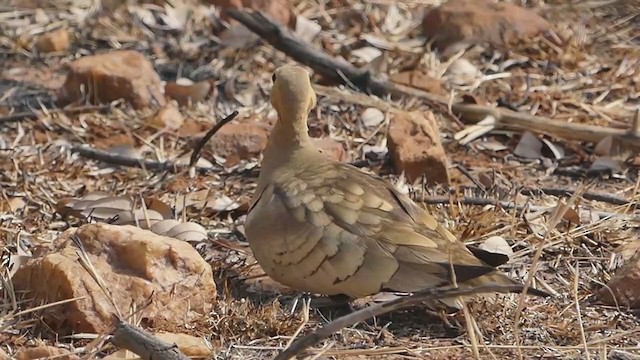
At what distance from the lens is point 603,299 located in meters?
3.31

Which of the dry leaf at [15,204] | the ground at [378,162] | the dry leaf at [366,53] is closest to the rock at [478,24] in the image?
the ground at [378,162]

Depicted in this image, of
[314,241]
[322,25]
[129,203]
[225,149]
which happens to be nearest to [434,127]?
[225,149]

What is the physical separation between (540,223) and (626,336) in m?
0.82

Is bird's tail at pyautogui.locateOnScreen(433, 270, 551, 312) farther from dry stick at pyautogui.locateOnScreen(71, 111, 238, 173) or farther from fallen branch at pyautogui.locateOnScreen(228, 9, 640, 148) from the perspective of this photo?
fallen branch at pyautogui.locateOnScreen(228, 9, 640, 148)

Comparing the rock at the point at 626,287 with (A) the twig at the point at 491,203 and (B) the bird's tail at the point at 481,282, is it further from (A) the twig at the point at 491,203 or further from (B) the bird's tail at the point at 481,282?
(A) the twig at the point at 491,203

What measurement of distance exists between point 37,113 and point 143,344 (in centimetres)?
270

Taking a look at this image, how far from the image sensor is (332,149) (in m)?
4.47

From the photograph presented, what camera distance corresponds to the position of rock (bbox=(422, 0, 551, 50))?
5.79 meters

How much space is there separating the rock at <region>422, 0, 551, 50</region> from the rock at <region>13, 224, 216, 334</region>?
2.91 m

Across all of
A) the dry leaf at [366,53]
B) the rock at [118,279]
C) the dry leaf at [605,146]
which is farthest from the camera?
the dry leaf at [366,53]

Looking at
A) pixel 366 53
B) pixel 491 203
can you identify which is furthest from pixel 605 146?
pixel 366 53

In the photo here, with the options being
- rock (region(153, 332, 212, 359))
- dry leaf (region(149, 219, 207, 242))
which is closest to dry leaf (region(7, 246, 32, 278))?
dry leaf (region(149, 219, 207, 242))

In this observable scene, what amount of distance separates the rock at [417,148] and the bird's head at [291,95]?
966 millimetres

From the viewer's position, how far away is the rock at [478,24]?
228 inches
